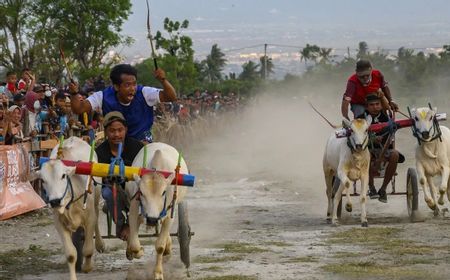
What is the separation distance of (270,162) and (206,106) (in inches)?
578

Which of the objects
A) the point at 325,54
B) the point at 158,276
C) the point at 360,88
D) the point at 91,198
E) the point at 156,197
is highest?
the point at 360,88

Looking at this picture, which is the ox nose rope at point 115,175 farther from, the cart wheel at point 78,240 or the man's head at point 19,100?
the man's head at point 19,100

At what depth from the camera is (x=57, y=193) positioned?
10711 millimetres

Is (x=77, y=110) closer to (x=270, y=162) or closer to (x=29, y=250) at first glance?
(x=29, y=250)

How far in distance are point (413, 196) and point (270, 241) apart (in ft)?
9.84

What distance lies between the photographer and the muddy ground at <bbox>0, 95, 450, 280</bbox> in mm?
11875

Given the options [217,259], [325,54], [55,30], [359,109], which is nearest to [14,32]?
[55,30]

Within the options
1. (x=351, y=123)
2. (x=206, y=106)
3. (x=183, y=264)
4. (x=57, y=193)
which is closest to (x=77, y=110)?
(x=57, y=193)

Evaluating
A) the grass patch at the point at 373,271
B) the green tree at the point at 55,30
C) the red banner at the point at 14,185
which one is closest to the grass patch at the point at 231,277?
the grass patch at the point at 373,271

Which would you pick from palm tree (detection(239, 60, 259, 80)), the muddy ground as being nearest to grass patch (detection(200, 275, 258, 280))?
the muddy ground

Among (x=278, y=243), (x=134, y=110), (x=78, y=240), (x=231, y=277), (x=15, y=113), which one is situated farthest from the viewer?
(x=15, y=113)

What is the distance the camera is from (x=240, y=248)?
1361 cm

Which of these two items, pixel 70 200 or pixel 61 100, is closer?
pixel 70 200

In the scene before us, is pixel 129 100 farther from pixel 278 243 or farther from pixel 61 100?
pixel 61 100
